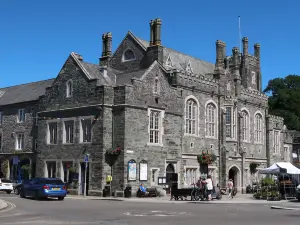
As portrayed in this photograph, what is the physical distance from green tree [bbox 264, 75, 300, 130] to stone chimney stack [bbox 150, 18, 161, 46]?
137 feet

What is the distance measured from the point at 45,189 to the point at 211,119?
Answer: 1955 centimetres

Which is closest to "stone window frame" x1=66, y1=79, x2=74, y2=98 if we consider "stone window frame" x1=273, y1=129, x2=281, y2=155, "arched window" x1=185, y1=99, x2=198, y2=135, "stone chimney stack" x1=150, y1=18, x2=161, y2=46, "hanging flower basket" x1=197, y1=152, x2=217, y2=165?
"stone chimney stack" x1=150, y1=18, x2=161, y2=46

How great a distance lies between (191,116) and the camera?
40.1 meters

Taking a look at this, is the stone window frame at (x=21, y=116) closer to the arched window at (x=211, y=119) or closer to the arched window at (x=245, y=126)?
the arched window at (x=211, y=119)

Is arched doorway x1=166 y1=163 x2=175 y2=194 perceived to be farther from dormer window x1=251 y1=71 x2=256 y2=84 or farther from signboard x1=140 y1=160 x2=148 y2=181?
dormer window x1=251 y1=71 x2=256 y2=84

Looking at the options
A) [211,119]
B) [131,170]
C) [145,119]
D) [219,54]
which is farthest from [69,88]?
[219,54]

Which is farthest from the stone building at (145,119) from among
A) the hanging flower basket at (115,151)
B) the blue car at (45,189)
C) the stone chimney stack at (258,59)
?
the blue car at (45,189)

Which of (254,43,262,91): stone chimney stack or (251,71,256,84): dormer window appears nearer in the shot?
(251,71,256,84): dormer window

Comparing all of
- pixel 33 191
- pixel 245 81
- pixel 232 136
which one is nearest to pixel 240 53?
pixel 245 81

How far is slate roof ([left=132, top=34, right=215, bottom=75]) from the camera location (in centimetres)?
4409

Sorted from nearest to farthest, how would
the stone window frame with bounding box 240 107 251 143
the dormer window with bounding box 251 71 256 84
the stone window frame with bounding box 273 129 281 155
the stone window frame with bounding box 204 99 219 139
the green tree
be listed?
the stone window frame with bounding box 204 99 219 139, the stone window frame with bounding box 240 107 251 143, the stone window frame with bounding box 273 129 281 155, the dormer window with bounding box 251 71 256 84, the green tree

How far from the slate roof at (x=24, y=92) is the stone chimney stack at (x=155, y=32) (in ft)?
39.3

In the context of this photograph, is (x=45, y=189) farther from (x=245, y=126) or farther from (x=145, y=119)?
(x=245, y=126)

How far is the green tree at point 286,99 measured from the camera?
7612cm
